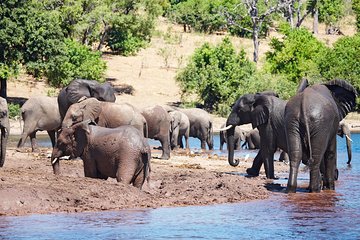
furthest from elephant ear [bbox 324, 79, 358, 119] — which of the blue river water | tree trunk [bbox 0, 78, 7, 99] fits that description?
tree trunk [bbox 0, 78, 7, 99]

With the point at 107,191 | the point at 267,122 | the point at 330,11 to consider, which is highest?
the point at 330,11

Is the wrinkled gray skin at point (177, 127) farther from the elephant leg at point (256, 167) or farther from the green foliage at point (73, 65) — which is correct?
the green foliage at point (73, 65)

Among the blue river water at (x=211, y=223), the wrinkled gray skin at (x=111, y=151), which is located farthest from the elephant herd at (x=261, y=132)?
the blue river water at (x=211, y=223)

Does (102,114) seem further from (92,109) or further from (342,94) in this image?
(342,94)

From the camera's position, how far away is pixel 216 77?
49.8 metres

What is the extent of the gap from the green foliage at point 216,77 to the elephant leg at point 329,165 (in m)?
30.3

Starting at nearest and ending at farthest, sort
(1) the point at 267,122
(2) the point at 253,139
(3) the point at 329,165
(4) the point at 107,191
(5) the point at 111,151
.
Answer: (4) the point at 107,191 < (5) the point at 111,151 < (3) the point at 329,165 < (1) the point at 267,122 < (2) the point at 253,139

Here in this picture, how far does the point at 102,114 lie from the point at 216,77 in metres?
29.7

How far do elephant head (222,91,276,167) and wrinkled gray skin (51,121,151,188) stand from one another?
4675 mm

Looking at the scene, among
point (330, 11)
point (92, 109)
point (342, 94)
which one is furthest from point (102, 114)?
point (330, 11)

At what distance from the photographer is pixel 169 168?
21.5 meters

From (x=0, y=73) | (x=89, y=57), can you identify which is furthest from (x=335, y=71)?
(x=0, y=73)

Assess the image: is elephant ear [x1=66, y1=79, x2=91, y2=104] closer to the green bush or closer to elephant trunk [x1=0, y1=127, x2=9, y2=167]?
elephant trunk [x1=0, y1=127, x2=9, y2=167]

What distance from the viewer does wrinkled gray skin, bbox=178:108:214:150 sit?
112 feet
